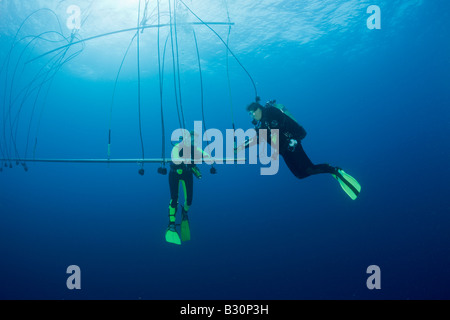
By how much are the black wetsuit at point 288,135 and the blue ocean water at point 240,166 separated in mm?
4520

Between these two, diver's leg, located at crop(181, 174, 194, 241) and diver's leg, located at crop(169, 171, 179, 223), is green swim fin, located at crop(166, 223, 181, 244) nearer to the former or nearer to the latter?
diver's leg, located at crop(169, 171, 179, 223)

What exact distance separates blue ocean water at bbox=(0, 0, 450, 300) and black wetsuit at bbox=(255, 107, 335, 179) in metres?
4.52

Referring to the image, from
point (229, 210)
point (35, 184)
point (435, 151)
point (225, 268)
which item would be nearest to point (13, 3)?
point (225, 268)

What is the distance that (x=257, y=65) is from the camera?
64.4 ft

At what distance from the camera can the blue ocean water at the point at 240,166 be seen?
14.6 metres

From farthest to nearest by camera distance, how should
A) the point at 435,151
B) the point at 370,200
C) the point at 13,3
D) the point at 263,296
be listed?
the point at 435,151 → the point at 370,200 → the point at 263,296 → the point at 13,3

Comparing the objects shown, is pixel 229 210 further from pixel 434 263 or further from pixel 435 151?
pixel 435 151

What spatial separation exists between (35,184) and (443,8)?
5386cm

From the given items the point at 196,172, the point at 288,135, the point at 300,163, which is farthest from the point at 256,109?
the point at 196,172

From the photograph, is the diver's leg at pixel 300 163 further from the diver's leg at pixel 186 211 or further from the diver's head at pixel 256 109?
the diver's leg at pixel 186 211

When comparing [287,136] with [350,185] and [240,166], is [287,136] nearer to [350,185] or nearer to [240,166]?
[350,185]

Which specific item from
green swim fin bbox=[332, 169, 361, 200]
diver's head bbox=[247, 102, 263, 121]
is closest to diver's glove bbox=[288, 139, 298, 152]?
diver's head bbox=[247, 102, 263, 121]

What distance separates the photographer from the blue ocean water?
1459 centimetres

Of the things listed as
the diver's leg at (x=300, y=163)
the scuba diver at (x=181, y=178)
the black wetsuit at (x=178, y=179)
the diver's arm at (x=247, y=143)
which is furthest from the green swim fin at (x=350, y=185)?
the black wetsuit at (x=178, y=179)
